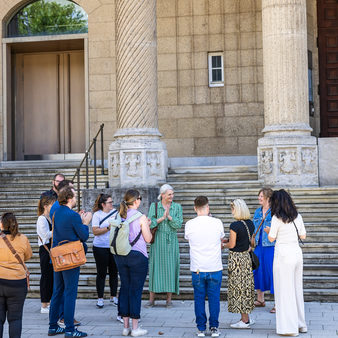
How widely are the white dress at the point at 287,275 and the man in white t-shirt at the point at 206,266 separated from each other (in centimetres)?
70

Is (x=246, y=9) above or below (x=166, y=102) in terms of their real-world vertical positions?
above

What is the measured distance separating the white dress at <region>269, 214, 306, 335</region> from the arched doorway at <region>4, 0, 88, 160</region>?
1138 cm

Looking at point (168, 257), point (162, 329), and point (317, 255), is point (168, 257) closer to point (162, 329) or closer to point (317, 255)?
point (162, 329)

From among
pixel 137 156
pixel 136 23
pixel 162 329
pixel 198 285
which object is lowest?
pixel 162 329

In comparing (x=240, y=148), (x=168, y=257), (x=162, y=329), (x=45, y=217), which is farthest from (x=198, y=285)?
(x=240, y=148)

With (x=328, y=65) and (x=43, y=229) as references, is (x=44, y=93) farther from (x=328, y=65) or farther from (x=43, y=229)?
(x=43, y=229)

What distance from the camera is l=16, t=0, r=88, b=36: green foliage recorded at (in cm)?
1827

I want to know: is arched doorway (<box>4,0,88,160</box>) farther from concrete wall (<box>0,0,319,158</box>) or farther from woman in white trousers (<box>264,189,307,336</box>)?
woman in white trousers (<box>264,189,307,336</box>)

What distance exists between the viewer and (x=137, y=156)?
14.1 metres

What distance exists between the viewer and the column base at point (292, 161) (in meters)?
13.6

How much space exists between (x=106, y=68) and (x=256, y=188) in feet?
20.1

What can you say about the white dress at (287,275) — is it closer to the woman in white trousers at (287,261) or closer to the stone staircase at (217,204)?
the woman in white trousers at (287,261)

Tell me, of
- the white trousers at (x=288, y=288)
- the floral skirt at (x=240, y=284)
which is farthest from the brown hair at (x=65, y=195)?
the white trousers at (x=288, y=288)

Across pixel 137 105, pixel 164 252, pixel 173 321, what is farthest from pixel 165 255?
pixel 137 105
